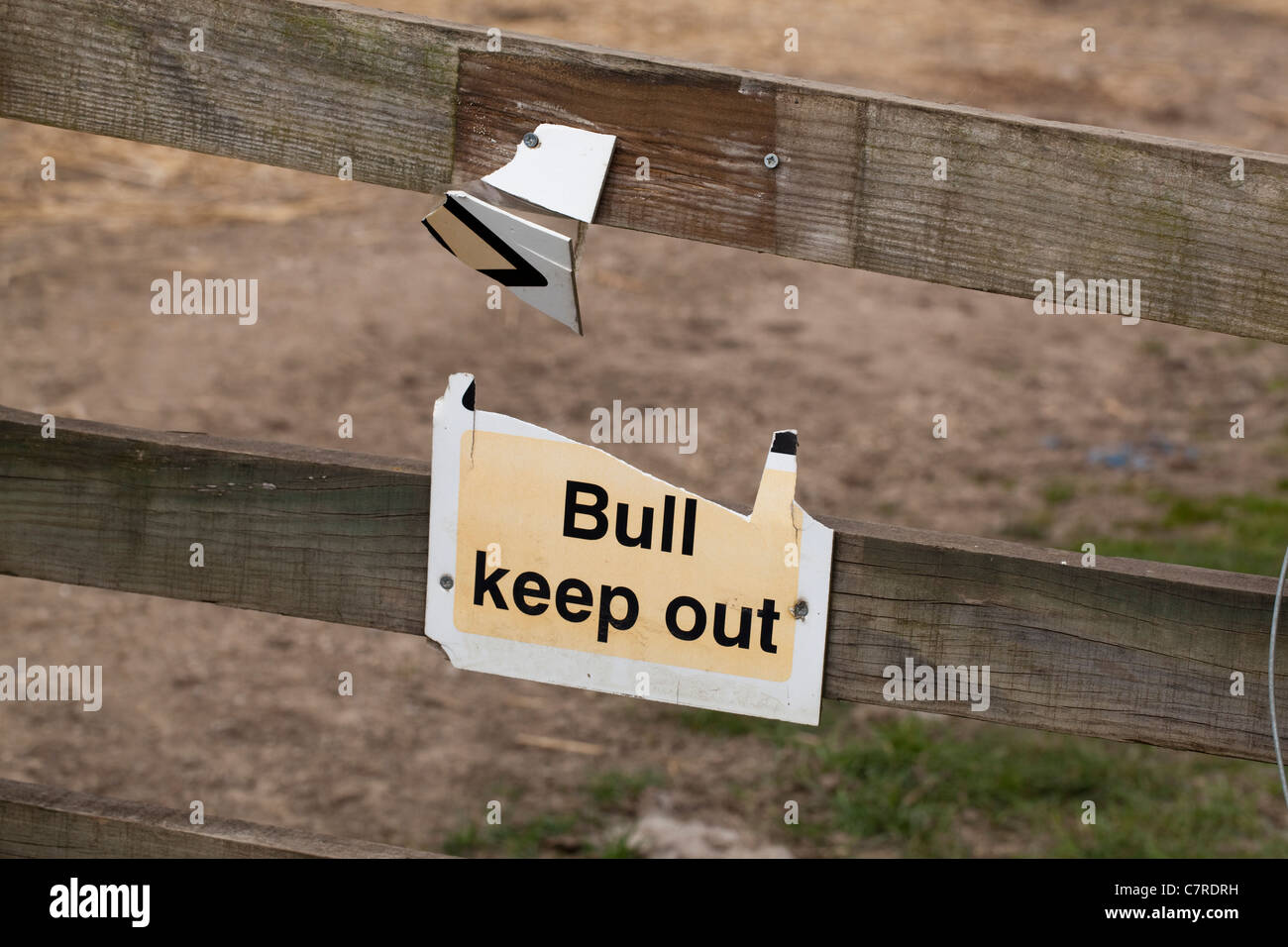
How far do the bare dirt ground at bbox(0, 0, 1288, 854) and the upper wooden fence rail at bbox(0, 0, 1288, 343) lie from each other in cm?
243

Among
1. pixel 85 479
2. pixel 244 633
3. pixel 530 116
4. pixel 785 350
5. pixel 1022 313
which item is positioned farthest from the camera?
pixel 1022 313

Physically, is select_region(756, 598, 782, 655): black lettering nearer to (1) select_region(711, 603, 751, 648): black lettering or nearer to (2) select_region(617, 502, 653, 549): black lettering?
(1) select_region(711, 603, 751, 648): black lettering

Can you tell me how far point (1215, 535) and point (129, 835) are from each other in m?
4.37

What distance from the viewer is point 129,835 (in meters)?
2.25

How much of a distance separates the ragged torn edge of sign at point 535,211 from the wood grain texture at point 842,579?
1.15 ft

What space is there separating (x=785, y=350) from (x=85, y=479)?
16.0 feet

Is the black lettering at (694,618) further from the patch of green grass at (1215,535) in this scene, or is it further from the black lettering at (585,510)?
the patch of green grass at (1215,535)

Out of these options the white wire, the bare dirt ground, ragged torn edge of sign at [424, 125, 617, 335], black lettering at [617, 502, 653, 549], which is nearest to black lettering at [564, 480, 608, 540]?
black lettering at [617, 502, 653, 549]

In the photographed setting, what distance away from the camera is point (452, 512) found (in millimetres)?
2072

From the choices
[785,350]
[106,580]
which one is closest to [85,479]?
[106,580]

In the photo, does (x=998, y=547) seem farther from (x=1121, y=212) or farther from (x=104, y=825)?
(x=104, y=825)

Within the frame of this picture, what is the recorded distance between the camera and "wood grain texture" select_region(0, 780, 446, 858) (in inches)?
86.6

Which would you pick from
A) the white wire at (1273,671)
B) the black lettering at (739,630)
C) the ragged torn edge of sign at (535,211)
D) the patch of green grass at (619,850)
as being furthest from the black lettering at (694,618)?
the patch of green grass at (619,850)
